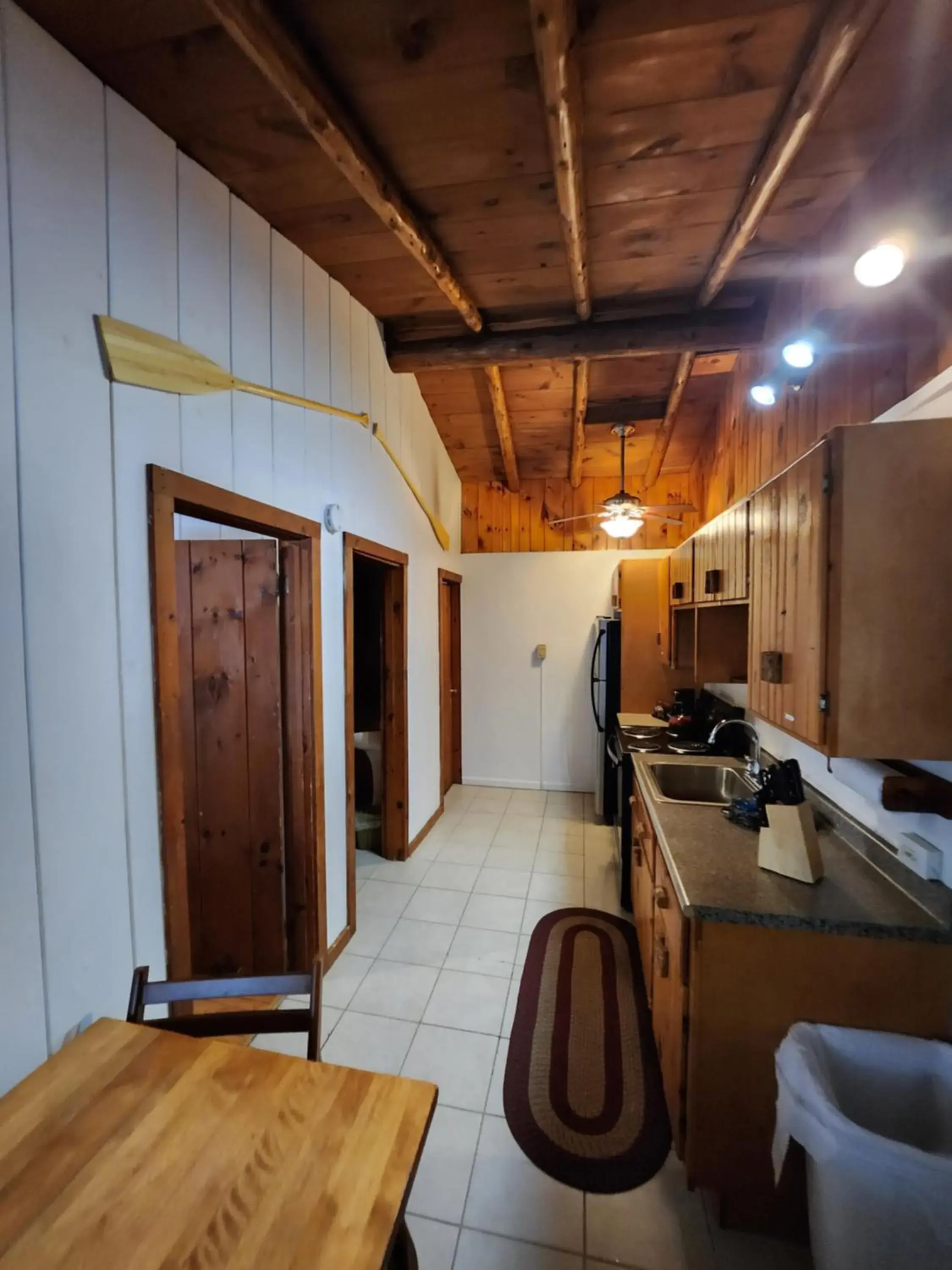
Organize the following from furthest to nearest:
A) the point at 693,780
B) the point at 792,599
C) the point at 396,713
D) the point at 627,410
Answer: the point at 627,410, the point at 396,713, the point at 693,780, the point at 792,599

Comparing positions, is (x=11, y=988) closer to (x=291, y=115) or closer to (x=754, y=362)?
(x=291, y=115)

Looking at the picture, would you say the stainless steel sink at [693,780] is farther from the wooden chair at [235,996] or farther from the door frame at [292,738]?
the wooden chair at [235,996]

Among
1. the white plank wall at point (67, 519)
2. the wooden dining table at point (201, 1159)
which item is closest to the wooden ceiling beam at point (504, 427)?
the white plank wall at point (67, 519)

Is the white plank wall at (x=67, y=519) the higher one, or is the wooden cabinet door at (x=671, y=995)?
the white plank wall at (x=67, y=519)

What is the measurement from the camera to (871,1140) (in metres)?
1.06

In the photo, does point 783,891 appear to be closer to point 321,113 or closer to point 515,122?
point 515,122

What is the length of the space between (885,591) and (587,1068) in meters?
1.90

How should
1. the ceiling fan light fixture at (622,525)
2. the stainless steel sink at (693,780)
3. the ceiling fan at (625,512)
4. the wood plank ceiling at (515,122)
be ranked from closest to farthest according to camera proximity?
the wood plank ceiling at (515,122) < the stainless steel sink at (693,780) < the ceiling fan at (625,512) < the ceiling fan light fixture at (622,525)

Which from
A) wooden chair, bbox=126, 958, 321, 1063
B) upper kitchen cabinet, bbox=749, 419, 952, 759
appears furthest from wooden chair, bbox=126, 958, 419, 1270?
upper kitchen cabinet, bbox=749, 419, 952, 759

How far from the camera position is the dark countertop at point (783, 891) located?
1332mm

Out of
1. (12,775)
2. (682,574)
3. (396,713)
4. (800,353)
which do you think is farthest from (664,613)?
(12,775)

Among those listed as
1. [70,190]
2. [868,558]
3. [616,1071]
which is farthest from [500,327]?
[616,1071]

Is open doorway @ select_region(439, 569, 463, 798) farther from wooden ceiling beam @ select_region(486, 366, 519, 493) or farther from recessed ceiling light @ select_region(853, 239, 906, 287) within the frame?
recessed ceiling light @ select_region(853, 239, 906, 287)

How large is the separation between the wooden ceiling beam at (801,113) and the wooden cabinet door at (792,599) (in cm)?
93
